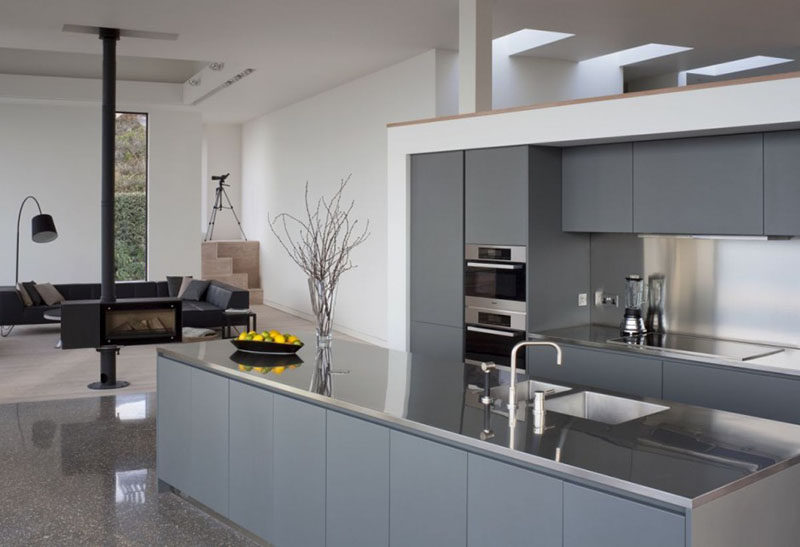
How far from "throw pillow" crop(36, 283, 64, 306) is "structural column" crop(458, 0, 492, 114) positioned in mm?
7135

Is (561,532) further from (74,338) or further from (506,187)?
(74,338)

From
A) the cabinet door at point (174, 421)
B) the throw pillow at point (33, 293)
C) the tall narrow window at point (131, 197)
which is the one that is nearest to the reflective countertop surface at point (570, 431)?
the cabinet door at point (174, 421)

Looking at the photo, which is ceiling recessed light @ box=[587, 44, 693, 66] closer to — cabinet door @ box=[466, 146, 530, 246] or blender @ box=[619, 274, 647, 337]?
cabinet door @ box=[466, 146, 530, 246]

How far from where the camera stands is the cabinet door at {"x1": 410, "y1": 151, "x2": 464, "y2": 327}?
5805 mm

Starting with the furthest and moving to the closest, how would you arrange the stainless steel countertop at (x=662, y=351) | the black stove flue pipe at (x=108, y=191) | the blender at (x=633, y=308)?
the black stove flue pipe at (x=108, y=191)
the blender at (x=633, y=308)
the stainless steel countertop at (x=662, y=351)

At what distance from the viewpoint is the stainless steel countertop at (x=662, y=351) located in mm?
4207

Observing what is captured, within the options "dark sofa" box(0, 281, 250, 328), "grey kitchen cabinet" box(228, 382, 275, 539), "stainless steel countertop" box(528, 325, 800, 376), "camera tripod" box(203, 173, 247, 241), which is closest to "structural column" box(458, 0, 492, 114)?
"stainless steel countertop" box(528, 325, 800, 376)

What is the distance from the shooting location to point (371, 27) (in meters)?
7.37

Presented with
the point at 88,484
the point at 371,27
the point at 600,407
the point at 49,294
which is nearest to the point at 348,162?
the point at 371,27

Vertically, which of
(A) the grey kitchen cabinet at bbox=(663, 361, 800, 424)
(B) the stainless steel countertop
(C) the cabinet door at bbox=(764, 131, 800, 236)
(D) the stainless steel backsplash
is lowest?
(A) the grey kitchen cabinet at bbox=(663, 361, 800, 424)

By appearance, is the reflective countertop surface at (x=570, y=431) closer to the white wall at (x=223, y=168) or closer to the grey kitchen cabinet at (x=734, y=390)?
the grey kitchen cabinet at (x=734, y=390)

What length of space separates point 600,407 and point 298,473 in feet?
4.39

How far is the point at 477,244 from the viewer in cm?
567

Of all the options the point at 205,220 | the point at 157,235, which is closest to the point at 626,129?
the point at 157,235
